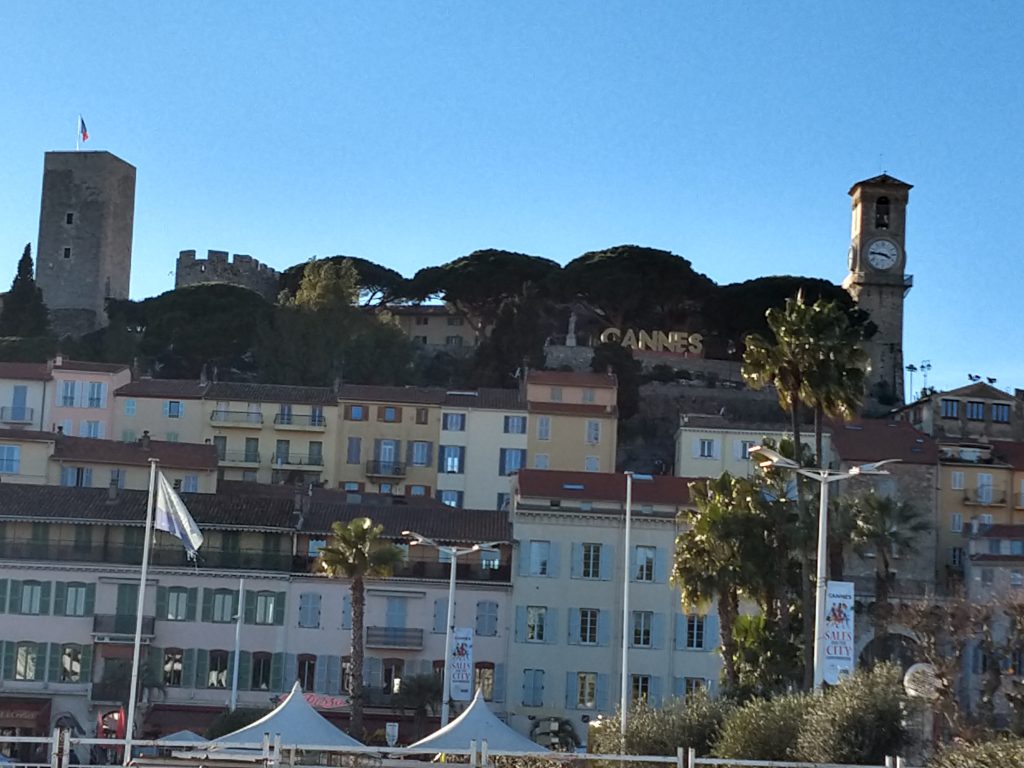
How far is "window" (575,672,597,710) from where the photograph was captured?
222ft

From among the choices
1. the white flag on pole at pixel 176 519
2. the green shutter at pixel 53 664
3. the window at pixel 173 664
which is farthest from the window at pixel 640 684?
the white flag on pole at pixel 176 519

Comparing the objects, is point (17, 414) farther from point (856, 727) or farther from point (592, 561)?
point (856, 727)

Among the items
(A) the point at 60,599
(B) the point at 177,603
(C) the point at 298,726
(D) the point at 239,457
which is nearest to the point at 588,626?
(B) the point at 177,603

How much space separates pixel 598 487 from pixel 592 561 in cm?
307

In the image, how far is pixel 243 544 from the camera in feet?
225

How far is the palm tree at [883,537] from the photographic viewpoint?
66.2 metres

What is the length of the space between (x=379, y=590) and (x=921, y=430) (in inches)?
1613

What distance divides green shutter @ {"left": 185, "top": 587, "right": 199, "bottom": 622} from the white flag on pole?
2565 cm

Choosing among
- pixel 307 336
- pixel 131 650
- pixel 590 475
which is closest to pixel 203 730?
pixel 131 650

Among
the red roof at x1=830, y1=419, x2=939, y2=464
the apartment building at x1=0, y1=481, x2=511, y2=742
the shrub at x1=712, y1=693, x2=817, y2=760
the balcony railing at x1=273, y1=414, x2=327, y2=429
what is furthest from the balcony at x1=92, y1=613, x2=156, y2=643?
the shrub at x1=712, y1=693, x2=817, y2=760

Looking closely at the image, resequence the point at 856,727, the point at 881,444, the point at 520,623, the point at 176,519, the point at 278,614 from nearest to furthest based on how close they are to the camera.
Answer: the point at 856,727
the point at 176,519
the point at 278,614
the point at 520,623
the point at 881,444

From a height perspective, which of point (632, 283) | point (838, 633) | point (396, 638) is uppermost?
point (632, 283)

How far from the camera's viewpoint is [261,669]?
67.1 metres

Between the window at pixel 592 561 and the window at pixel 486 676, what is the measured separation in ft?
16.1
